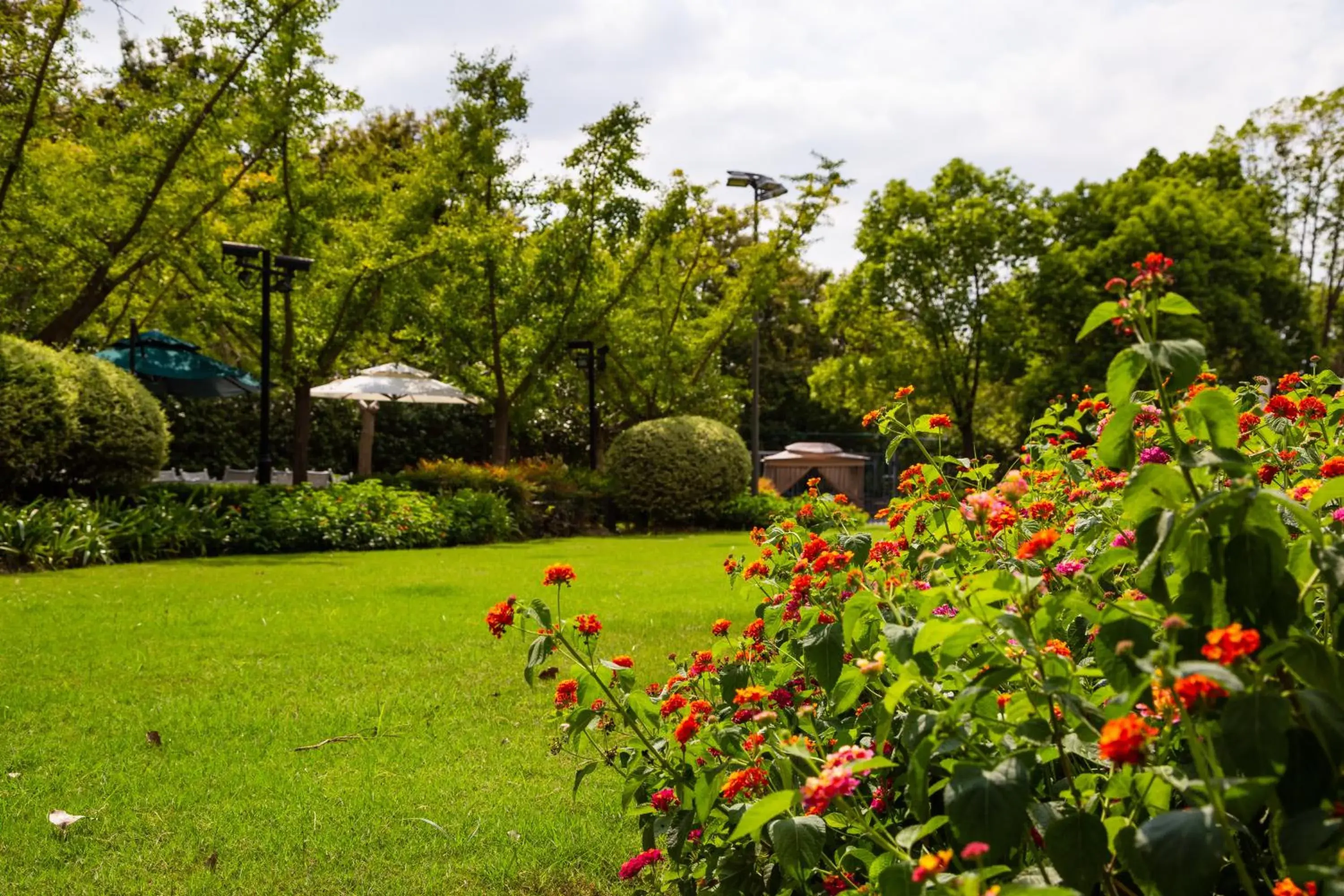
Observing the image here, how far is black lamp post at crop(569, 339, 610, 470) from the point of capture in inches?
656

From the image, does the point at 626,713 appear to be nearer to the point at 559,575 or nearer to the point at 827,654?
the point at 559,575

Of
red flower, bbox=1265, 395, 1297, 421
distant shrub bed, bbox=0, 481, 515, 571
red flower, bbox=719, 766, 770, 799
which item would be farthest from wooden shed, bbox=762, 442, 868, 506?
red flower, bbox=719, 766, 770, 799

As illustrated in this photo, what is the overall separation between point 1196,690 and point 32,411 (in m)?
10.5

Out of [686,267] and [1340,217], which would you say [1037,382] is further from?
[1340,217]

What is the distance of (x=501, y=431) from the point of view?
1691 cm

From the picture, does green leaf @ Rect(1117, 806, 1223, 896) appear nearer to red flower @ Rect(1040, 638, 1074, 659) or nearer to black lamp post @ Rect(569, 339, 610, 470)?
red flower @ Rect(1040, 638, 1074, 659)

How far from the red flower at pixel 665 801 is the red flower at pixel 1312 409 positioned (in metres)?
1.75

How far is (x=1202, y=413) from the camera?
4.13 feet

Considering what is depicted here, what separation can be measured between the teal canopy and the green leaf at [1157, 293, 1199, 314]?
15.0 meters

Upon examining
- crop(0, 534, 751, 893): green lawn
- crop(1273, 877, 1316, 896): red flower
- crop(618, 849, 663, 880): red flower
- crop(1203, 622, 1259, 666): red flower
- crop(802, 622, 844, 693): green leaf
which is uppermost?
crop(1203, 622, 1259, 666): red flower

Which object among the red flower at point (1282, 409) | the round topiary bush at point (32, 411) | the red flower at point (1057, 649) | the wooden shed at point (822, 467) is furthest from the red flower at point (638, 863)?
the wooden shed at point (822, 467)

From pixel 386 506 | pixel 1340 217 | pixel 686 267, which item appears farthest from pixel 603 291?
pixel 1340 217

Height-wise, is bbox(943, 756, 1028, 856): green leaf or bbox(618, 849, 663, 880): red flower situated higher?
bbox(943, 756, 1028, 856): green leaf

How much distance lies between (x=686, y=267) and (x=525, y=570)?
1242 cm
